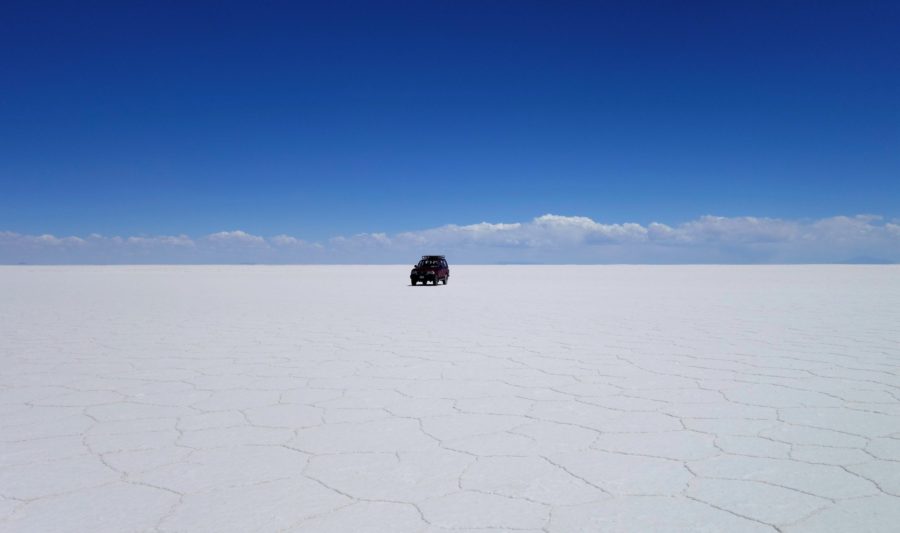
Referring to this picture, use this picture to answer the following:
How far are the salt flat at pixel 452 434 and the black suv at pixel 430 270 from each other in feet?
52.8

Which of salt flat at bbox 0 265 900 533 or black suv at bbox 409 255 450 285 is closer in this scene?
salt flat at bbox 0 265 900 533

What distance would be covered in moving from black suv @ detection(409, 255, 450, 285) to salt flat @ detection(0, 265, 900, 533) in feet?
52.8

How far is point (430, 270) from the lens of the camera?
24016 millimetres

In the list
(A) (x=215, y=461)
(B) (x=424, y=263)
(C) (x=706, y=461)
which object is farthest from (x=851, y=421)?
(B) (x=424, y=263)

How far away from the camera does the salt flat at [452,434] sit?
8.12 feet

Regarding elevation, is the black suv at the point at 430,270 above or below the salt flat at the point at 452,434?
above

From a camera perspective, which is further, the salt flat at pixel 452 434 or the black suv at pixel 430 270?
the black suv at pixel 430 270

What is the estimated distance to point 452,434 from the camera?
3551 mm

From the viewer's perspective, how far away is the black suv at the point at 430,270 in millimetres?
23797

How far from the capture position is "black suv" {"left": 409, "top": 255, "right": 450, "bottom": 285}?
2380cm

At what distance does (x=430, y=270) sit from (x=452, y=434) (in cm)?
2050

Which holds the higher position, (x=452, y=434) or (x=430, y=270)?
(x=430, y=270)

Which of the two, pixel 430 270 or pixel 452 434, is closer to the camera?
pixel 452 434

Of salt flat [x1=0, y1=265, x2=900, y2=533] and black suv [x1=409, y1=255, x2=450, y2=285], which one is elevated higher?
black suv [x1=409, y1=255, x2=450, y2=285]
